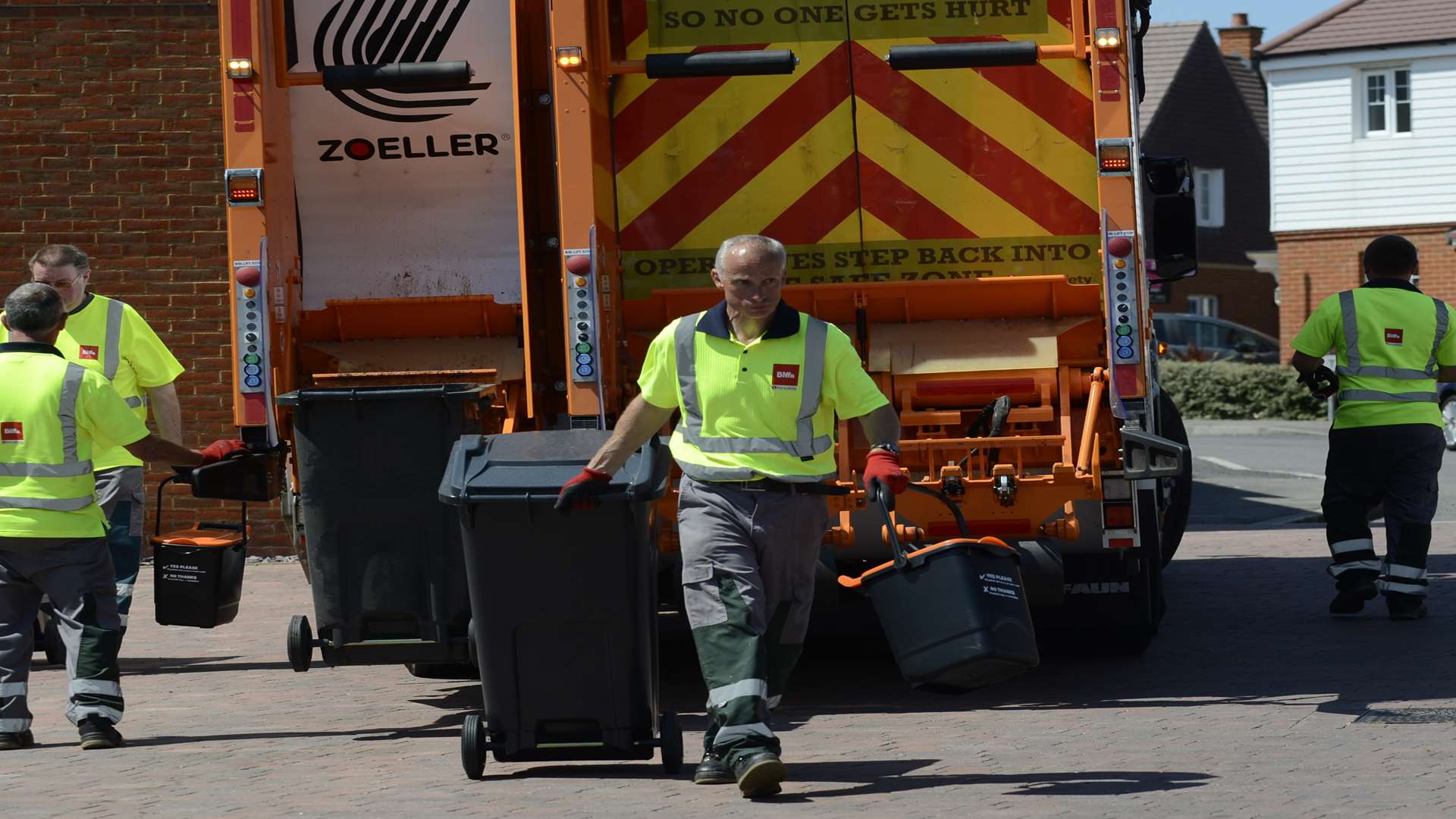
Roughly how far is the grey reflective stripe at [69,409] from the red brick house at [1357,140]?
2833cm

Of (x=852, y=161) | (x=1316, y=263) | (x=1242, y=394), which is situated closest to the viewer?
(x=852, y=161)

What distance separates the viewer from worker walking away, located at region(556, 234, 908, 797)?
5930 mm

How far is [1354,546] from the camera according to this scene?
9609mm

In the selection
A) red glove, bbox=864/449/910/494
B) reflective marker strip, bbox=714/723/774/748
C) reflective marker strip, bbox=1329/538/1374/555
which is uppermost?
red glove, bbox=864/449/910/494

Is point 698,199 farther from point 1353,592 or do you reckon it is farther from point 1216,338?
point 1216,338

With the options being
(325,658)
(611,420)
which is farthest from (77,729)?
(611,420)

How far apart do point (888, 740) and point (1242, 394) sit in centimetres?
2270

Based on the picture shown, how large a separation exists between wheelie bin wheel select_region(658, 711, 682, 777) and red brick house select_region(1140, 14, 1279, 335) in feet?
128

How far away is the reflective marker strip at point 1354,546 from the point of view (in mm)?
9578

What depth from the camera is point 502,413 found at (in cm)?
772

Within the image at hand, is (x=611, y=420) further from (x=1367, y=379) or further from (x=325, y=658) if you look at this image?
(x=1367, y=379)

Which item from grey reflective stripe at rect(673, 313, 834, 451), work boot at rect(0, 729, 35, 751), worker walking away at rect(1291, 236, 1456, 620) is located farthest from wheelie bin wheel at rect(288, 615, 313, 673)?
worker walking away at rect(1291, 236, 1456, 620)

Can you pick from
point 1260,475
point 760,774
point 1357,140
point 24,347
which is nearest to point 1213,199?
point 1357,140

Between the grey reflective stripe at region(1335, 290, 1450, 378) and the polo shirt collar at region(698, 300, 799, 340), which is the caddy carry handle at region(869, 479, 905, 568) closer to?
the polo shirt collar at region(698, 300, 799, 340)
